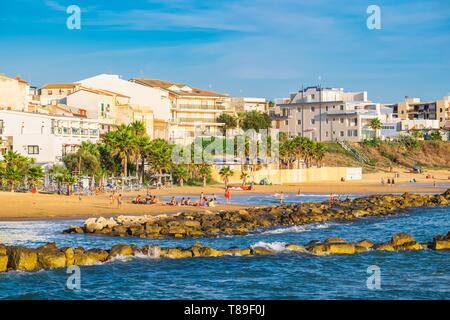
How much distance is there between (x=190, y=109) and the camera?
11012 centimetres

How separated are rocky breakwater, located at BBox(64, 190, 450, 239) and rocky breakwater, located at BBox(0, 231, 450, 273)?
21.9 feet

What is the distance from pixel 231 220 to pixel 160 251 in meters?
13.4

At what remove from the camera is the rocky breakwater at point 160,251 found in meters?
27.2

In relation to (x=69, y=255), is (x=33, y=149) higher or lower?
higher

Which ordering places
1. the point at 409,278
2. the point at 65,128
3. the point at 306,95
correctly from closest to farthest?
1. the point at 409,278
2. the point at 65,128
3. the point at 306,95

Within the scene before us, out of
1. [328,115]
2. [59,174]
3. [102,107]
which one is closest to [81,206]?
[59,174]

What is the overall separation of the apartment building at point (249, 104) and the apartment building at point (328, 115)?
21.6 feet

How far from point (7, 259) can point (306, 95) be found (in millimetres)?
104435

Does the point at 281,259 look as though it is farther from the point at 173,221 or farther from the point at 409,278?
the point at 173,221

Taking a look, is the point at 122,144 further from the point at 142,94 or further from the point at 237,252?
the point at 237,252

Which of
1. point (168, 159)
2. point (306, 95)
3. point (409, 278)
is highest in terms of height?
point (306, 95)

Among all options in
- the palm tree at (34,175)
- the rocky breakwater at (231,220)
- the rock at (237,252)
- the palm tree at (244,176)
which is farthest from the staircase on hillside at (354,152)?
the rock at (237,252)

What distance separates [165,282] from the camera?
1006 inches
